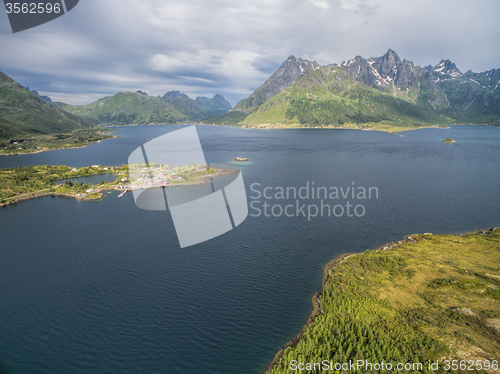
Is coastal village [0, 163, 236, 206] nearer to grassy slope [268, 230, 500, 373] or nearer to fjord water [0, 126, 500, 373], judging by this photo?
fjord water [0, 126, 500, 373]

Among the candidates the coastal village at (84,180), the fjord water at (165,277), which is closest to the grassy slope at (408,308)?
the fjord water at (165,277)

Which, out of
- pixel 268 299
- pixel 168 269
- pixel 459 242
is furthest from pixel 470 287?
pixel 168 269

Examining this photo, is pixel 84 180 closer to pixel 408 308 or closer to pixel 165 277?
pixel 165 277

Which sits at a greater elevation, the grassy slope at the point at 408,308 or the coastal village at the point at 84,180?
the coastal village at the point at 84,180

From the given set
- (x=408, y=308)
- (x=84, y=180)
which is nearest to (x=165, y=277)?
(x=408, y=308)

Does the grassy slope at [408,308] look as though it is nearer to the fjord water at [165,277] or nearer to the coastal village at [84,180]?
the fjord water at [165,277]

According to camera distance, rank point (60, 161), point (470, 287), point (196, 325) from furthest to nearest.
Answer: point (60, 161)
point (470, 287)
point (196, 325)

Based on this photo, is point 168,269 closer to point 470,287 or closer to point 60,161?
point 470,287
